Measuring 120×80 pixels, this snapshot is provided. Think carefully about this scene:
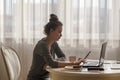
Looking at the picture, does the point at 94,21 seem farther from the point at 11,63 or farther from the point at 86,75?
the point at 86,75

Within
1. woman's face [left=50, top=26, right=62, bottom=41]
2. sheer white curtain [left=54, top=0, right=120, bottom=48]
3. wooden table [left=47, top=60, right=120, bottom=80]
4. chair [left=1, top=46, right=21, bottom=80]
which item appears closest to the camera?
wooden table [left=47, top=60, right=120, bottom=80]

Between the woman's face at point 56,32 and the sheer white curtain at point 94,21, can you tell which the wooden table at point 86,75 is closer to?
the woman's face at point 56,32

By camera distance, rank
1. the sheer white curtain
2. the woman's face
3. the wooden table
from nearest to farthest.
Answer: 1. the wooden table
2. the woman's face
3. the sheer white curtain

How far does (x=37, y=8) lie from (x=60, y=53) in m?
0.78

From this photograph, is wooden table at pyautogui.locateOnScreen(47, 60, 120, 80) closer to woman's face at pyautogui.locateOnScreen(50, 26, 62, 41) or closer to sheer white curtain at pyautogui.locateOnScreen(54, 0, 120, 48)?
woman's face at pyautogui.locateOnScreen(50, 26, 62, 41)

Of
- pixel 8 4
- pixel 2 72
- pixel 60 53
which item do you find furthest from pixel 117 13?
pixel 2 72

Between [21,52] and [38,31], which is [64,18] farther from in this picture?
[21,52]

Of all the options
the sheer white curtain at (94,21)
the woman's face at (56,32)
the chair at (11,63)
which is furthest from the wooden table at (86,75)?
the sheer white curtain at (94,21)

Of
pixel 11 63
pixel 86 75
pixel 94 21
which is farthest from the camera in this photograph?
pixel 94 21

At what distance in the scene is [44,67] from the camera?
106 inches

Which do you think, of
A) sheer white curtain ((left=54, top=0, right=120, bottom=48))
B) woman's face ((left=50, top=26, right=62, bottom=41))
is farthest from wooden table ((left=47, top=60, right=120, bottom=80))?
sheer white curtain ((left=54, top=0, right=120, bottom=48))

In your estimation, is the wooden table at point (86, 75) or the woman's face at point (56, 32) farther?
the woman's face at point (56, 32)

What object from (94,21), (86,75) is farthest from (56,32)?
(94,21)

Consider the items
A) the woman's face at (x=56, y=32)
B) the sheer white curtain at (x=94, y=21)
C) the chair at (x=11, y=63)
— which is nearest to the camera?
the woman's face at (x=56, y=32)
